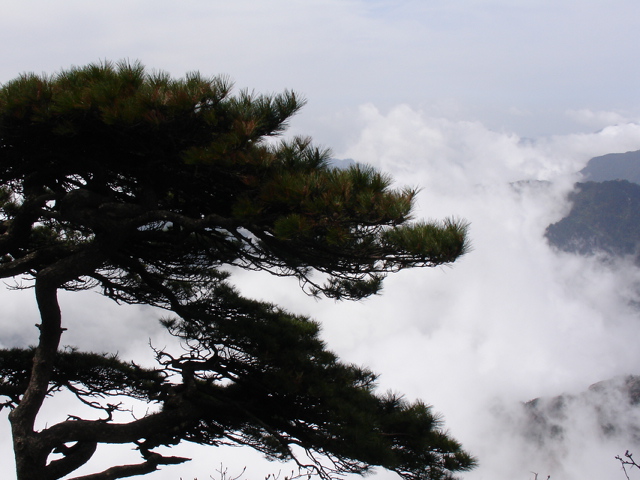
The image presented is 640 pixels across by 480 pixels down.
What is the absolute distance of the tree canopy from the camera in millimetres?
3094

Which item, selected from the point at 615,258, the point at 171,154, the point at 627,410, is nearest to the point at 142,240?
the point at 171,154

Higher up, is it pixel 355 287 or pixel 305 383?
pixel 355 287

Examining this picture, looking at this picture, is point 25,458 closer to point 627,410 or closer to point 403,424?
point 403,424

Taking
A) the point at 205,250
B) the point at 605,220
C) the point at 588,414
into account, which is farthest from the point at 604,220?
the point at 205,250

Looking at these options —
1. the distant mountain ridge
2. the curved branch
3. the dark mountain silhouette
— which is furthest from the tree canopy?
the distant mountain ridge

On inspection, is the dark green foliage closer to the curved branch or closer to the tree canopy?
the tree canopy

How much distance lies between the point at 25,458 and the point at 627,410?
72958mm

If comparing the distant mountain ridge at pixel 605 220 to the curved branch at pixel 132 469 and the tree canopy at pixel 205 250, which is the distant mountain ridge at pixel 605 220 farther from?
the curved branch at pixel 132 469

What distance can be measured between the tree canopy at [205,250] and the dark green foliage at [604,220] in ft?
607

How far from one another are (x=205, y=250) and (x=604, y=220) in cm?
19942

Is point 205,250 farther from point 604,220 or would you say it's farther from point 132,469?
point 604,220

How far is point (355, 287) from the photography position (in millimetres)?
4301

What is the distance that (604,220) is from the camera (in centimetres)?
18075

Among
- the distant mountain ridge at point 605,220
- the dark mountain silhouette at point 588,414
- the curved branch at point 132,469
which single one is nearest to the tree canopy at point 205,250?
the curved branch at point 132,469
